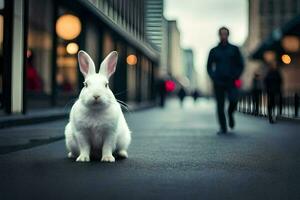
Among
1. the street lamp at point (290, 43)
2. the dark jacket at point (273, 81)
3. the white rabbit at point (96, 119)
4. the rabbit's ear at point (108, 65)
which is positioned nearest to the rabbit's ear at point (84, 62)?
the white rabbit at point (96, 119)

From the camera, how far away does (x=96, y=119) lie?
5926 mm

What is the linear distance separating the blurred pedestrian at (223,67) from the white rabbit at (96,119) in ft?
17.7

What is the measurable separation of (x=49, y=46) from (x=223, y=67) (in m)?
9.33

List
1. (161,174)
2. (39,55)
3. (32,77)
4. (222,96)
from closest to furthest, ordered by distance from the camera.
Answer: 1. (161,174)
2. (222,96)
3. (32,77)
4. (39,55)

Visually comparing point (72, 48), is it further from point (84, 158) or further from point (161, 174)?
point (161, 174)

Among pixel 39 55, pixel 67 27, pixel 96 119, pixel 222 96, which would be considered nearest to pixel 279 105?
pixel 67 27

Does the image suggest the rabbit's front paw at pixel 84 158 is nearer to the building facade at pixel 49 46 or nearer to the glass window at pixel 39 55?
the building facade at pixel 49 46

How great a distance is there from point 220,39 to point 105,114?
625 cm

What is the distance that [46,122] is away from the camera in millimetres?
14398

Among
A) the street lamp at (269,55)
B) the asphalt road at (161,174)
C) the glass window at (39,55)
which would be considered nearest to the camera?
the asphalt road at (161,174)

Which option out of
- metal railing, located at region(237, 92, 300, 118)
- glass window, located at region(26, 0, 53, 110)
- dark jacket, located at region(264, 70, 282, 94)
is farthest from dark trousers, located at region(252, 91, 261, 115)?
glass window, located at region(26, 0, 53, 110)

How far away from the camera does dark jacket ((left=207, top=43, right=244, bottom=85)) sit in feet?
38.0

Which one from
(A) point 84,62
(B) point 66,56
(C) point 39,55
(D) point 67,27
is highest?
(D) point 67,27

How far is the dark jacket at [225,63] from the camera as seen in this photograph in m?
11.6
